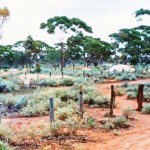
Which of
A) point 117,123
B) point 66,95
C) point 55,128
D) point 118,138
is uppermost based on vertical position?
point 66,95

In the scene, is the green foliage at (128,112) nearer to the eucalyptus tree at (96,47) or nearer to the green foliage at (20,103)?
the green foliage at (20,103)

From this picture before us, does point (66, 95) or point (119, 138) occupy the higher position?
point (66, 95)

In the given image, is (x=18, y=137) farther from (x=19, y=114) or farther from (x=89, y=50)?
(x=89, y=50)

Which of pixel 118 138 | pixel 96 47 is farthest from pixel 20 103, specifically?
pixel 96 47

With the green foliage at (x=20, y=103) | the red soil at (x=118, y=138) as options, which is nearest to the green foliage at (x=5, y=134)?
the red soil at (x=118, y=138)

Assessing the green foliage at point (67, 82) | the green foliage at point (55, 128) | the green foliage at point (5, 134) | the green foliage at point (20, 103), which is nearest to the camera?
the green foliage at point (5, 134)

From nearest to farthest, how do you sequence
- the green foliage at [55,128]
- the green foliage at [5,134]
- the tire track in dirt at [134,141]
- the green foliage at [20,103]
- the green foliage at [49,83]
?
the tire track in dirt at [134,141] → the green foliage at [5,134] → the green foliage at [55,128] → the green foliage at [20,103] → the green foliage at [49,83]

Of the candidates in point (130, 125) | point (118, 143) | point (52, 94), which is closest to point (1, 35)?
point (52, 94)

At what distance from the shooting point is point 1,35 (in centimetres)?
4197

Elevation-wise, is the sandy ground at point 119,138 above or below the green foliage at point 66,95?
below

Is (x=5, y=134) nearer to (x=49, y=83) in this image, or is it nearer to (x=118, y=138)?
(x=118, y=138)

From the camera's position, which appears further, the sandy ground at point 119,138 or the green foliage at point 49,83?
the green foliage at point 49,83

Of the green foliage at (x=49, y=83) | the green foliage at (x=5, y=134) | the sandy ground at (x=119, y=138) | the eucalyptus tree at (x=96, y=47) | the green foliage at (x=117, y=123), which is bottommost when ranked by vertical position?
the sandy ground at (x=119, y=138)

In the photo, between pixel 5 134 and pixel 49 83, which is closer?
pixel 5 134
